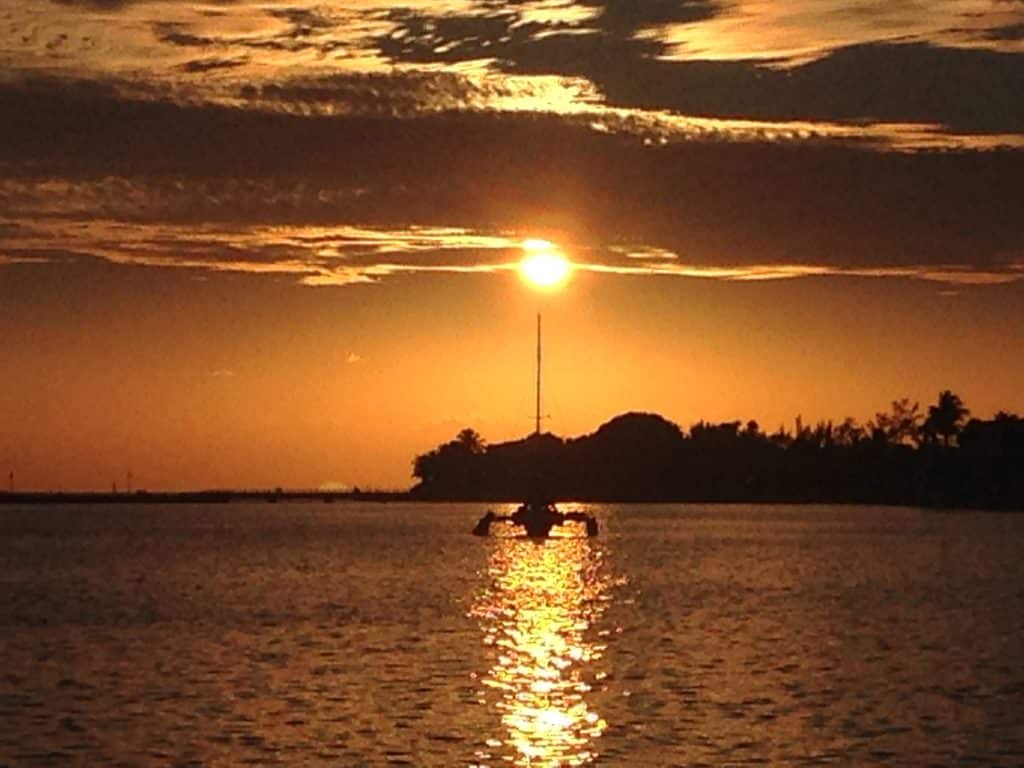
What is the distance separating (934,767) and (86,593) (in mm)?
75912

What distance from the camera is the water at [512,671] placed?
46.6 meters

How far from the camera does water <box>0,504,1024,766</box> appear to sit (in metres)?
46.6

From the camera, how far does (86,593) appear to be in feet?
368

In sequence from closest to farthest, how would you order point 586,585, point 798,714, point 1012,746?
point 1012,746 → point 798,714 → point 586,585

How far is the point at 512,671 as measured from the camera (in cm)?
6284

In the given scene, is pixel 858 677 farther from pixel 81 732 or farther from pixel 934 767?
pixel 81 732

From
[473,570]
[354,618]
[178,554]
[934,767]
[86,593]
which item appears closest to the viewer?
[934,767]

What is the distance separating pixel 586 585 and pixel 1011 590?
24085mm

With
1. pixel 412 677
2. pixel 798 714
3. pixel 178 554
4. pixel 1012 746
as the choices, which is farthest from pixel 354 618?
pixel 178 554

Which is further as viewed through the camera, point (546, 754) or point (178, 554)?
point (178, 554)

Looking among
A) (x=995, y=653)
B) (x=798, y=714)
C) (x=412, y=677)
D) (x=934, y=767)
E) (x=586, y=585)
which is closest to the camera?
(x=934, y=767)

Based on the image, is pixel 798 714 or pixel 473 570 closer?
pixel 798 714

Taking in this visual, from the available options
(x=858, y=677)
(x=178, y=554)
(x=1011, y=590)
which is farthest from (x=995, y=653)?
(x=178, y=554)

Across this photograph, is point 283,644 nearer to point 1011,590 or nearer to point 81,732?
point 81,732
